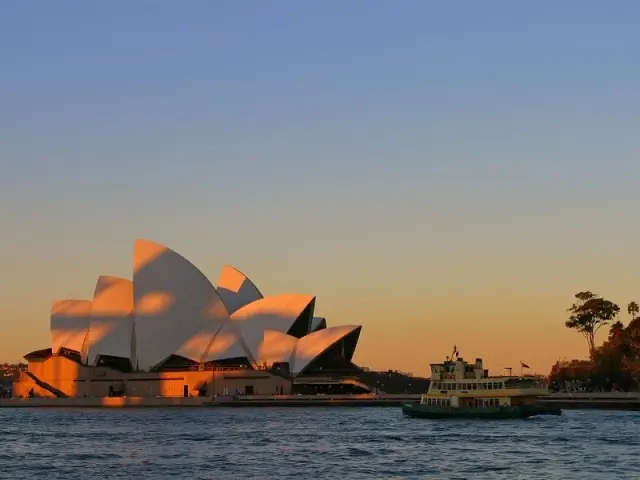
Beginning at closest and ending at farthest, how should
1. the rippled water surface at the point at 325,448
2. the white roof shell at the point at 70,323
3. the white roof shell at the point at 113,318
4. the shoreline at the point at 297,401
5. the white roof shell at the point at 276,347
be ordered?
the rippled water surface at the point at 325,448 < the shoreline at the point at 297,401 < the white roof shell at the point at 276,347 < the white roof shell at the point at 113,318 < the white roof shell at the point at 70,323

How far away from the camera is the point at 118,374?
401 ft

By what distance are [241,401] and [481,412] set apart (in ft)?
122

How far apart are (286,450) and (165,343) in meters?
62.7

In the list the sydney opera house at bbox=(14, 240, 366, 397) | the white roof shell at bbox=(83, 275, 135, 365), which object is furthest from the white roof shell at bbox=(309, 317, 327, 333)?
the white roof shell at bbox=(83, 275, 135, 365)

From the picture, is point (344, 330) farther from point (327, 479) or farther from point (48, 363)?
point (327, 479)

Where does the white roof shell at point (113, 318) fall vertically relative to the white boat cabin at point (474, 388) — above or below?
above

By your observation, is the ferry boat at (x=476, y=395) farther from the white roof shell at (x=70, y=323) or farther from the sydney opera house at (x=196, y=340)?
the white roof shell at (x=70, y=323)

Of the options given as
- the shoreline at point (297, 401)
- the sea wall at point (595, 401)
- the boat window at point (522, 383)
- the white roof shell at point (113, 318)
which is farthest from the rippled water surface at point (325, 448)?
the white roof shell at point (113, 318)

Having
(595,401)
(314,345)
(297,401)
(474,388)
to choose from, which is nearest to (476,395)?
(474,388)

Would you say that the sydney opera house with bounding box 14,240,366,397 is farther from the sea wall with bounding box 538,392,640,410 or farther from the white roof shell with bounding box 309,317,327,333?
the sea wall with bounding box 538,392,640,410

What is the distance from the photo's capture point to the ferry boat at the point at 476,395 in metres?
78.3

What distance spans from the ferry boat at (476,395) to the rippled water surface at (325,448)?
153 cm

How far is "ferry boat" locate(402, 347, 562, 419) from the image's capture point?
78312mm

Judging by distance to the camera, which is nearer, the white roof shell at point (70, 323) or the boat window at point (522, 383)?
the boat window at point (522, 383)
